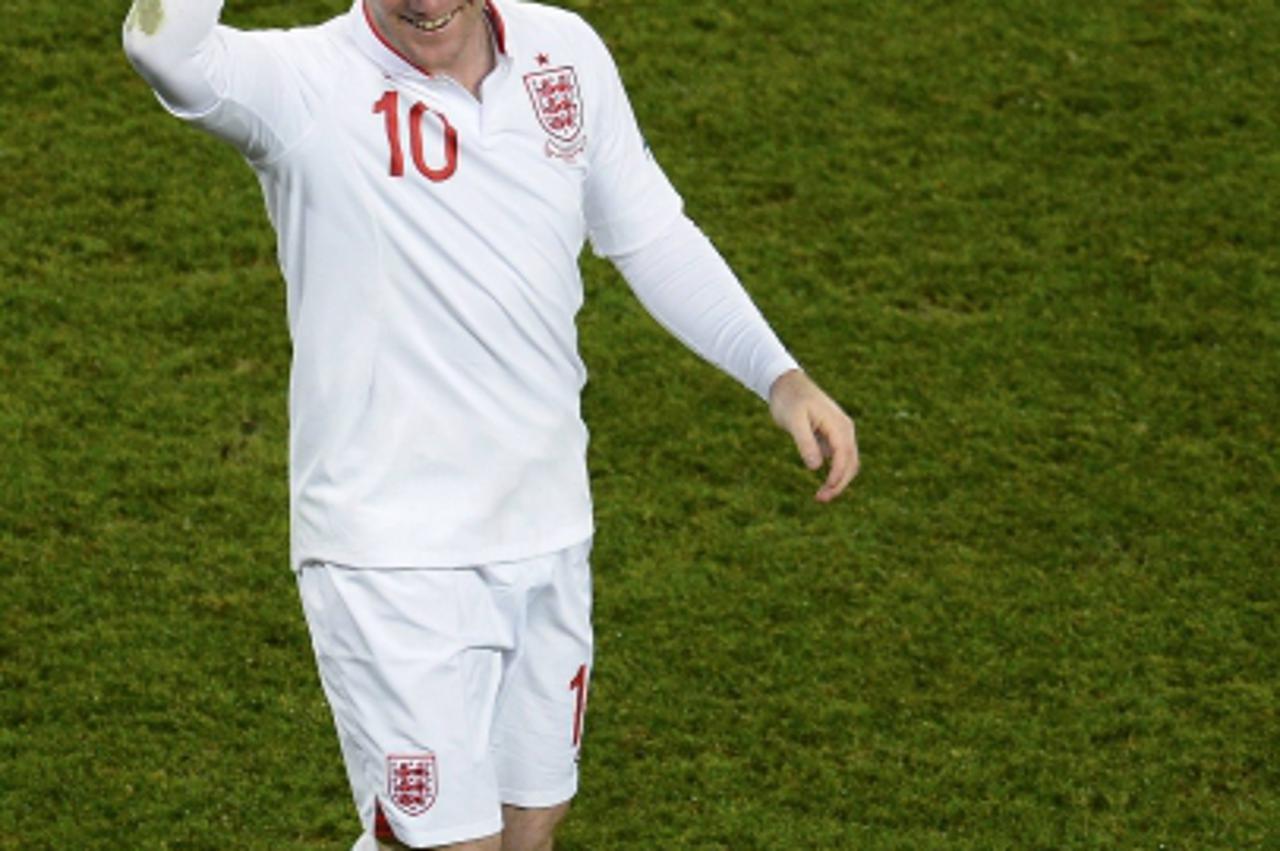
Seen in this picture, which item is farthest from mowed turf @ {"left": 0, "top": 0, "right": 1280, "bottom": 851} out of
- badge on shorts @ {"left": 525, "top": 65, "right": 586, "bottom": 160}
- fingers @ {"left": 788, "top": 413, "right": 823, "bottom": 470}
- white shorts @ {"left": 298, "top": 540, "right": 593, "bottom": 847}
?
badge on shorts @ {"left": 525, "top": 65, "right": 586, "bottom": 160}

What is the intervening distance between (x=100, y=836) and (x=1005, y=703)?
217cm

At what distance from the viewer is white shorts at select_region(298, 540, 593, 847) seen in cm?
450

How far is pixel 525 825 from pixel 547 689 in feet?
0.97

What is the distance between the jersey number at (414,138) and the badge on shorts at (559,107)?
20 cm

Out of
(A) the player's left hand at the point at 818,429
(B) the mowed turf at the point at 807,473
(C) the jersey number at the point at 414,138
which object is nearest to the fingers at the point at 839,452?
(A) the player's left hand at the point at 818,429

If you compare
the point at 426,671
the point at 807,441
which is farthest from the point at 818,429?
the point at 426,671

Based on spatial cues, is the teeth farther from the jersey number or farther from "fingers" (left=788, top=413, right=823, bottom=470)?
"fingers" (left=788, top=413, right=823, bottom=470)

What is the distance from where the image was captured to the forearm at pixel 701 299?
4.80 metres

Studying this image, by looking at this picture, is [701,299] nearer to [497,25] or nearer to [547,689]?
[497,25]

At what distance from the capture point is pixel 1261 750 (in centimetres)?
632

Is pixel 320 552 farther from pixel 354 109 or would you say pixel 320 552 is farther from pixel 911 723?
pixel 911 723

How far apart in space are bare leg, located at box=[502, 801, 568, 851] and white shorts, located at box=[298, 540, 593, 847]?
0.72 ft

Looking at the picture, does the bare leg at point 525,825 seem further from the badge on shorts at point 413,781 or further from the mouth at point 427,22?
the mouth at point 427,22

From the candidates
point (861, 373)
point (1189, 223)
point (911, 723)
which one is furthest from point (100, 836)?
point (1189, 223)
